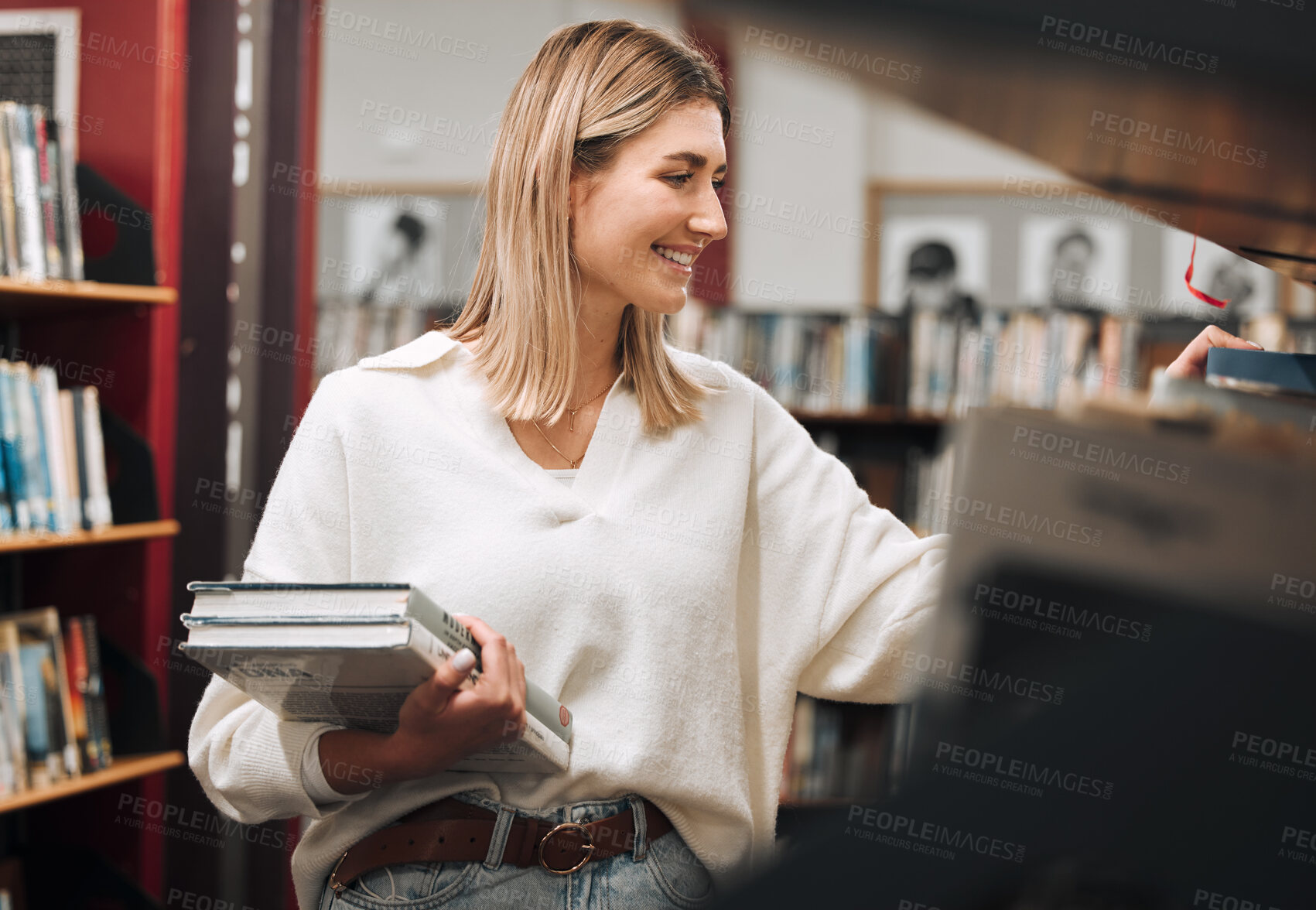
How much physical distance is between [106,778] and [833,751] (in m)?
1.92

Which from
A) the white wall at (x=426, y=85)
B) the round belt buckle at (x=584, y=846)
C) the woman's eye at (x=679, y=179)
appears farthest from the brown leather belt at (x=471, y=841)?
the white wall at (x=426, y=85)

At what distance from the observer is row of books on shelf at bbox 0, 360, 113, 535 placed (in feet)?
6.29

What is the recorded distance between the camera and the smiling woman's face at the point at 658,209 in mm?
1102

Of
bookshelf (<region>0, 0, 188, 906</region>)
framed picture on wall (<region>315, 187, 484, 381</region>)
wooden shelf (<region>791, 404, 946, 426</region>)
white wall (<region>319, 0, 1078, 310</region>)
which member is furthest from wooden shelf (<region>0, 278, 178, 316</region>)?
white wall (<region>319, 0, 1078, 310</region>)

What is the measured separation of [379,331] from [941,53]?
3.59 m

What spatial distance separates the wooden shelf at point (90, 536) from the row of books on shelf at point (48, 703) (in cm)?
16

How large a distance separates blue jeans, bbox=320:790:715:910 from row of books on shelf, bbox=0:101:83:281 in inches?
57.6

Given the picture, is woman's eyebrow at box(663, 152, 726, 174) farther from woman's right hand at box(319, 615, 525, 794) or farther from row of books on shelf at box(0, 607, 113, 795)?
row of books on shelf at box(0, 607, 113, 795)

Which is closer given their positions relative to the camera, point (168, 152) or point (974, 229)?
point (168, 152)

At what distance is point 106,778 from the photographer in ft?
6.70

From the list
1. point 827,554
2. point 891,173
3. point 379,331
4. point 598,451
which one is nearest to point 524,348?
point 598,451

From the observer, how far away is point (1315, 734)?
237 mm

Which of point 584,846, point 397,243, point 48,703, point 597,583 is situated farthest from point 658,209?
point 397,243

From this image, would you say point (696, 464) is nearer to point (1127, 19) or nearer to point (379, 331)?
point (1127, 19)
